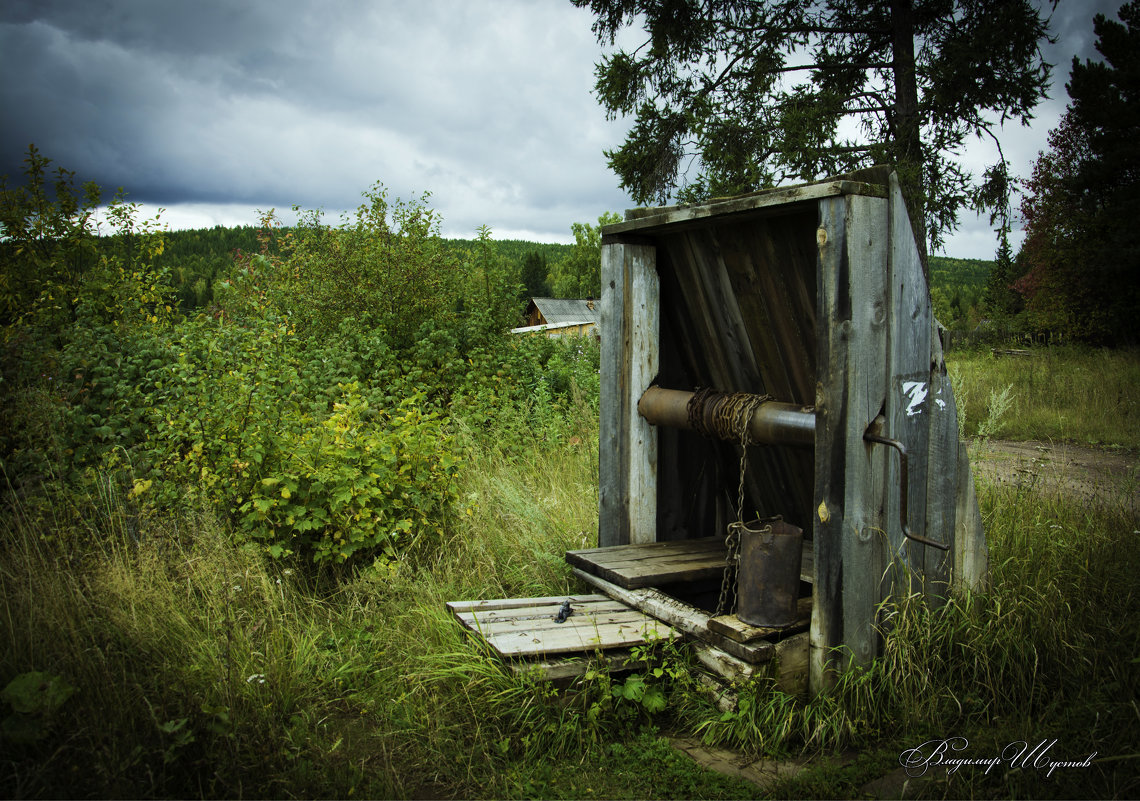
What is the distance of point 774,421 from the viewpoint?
9.91ft

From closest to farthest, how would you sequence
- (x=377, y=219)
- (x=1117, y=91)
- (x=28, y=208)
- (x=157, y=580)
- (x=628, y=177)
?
(x=157, y=580), (x=28, y=208), (x=377, y=219), (x=628, y=177), (x=1117, y=91)

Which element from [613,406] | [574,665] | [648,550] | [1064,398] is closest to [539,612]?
[574,665]

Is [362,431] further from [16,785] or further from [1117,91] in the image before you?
[1117,91]

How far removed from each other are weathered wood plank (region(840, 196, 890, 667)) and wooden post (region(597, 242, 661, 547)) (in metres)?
1.38

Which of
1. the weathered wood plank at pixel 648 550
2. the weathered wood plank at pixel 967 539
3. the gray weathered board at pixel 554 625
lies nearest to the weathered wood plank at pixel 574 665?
the gray weathered board at pixel 554 625

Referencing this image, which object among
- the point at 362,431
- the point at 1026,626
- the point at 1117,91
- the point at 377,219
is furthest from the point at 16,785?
the point at 1117,91

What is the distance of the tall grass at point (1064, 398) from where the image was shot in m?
8.65

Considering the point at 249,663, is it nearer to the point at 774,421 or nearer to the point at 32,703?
the point at 32,703

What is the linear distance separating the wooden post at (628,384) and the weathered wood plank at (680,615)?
0.52 m

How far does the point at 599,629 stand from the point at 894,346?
1701 millimetres

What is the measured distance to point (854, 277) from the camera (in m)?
2.61

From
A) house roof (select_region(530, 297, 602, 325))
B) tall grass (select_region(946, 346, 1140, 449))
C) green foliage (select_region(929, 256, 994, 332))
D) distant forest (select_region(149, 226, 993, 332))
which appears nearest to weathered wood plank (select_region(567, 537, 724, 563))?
tall grass (select_region(946, 346, 1140, 449))

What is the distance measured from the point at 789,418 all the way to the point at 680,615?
99 cm

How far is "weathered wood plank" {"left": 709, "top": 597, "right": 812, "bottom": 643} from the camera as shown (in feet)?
9.01
